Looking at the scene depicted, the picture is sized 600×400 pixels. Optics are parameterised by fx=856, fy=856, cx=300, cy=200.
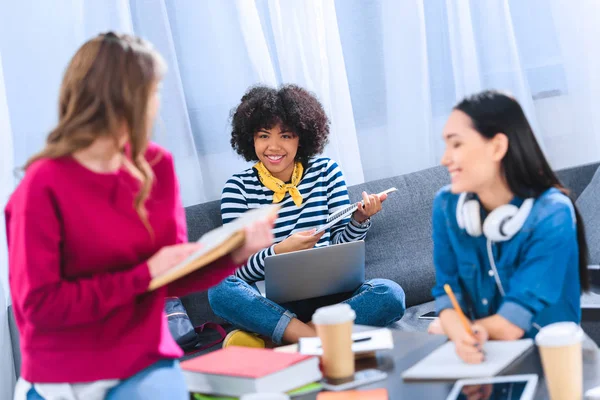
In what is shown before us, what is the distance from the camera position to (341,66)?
3227 mm

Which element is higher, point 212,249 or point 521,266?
point 212,249

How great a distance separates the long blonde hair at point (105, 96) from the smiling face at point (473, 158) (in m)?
0.61

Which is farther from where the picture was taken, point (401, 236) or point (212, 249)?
point (401, 236)

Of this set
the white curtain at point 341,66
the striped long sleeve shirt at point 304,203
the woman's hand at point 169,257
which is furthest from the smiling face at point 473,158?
the white curtain at point 341,66

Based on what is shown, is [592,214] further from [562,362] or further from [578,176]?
[562,362]

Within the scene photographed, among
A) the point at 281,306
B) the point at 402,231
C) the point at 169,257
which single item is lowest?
the point at 281,306

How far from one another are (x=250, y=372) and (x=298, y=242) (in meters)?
1.20

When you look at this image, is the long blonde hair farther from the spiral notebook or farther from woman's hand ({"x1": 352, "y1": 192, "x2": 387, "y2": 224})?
woman's hand ({"x1": 352, "y1": 192, "x2": 387, "y2": 224})

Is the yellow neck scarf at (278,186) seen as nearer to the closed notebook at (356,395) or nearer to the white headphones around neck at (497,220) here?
the white headphones around neck at (497,220)

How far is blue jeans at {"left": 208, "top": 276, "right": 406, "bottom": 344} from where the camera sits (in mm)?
2547

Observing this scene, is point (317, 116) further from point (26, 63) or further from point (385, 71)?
point (26, 63)

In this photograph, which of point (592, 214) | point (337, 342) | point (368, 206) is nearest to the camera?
point (337, 342)

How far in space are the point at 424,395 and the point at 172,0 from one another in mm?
2021

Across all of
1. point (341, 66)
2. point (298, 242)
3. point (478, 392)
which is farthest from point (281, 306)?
point (478, 392)
